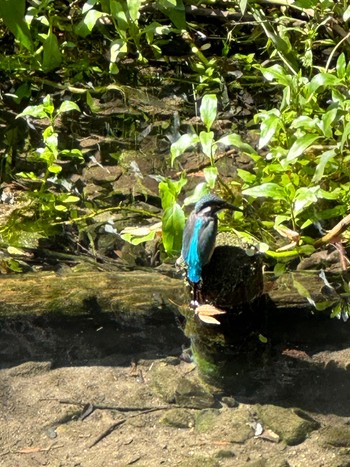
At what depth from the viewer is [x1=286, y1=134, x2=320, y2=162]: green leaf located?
3.04m

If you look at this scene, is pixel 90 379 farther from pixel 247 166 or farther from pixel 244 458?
pixel 247 166

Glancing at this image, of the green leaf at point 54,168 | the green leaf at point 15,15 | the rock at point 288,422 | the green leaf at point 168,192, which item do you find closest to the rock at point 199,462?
the rock at point 288,422

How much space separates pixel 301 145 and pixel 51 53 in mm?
1737

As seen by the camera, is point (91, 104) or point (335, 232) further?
point (91, 104)

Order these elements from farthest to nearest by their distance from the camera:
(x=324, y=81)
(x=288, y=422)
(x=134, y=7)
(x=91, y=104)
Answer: (x=91, y=104)
(x=134, y=7)
(x=324, y=81)
(x=288, y=422)

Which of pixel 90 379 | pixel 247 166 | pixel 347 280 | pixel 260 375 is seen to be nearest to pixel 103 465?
pixel 90 379

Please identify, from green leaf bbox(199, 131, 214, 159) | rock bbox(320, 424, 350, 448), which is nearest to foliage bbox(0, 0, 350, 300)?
green leaf bbox(199, 131, 214, 159)

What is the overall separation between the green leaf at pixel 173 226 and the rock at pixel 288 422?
0.67 metres

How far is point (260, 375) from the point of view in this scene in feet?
9.18

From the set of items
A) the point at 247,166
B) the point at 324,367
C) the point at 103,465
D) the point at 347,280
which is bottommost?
the point at 103,465

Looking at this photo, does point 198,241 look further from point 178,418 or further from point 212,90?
point 212,90

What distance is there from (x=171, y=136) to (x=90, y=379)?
1642 millimetres

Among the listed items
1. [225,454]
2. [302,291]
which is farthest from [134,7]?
[225,454]

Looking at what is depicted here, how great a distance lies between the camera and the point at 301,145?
10.0 feet
